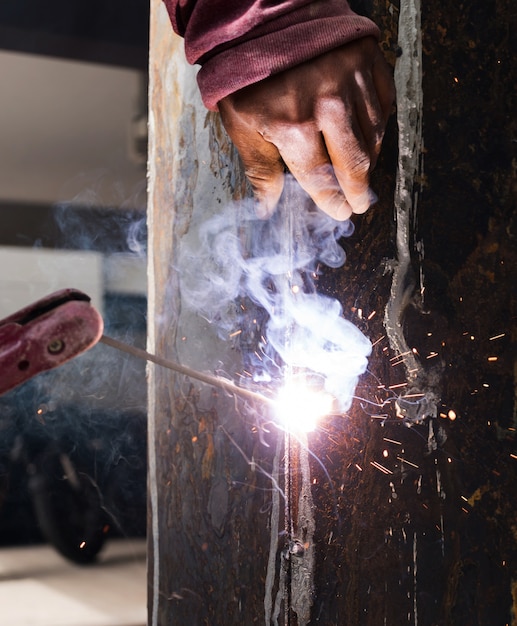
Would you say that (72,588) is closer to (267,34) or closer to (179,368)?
(179,368)

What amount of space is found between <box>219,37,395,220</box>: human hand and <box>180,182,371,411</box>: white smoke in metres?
0.03

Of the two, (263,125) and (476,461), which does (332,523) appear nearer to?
(476,461)

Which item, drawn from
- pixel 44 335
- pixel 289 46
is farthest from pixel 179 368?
pixel 289 46

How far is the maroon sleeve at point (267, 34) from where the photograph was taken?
84 centimetres

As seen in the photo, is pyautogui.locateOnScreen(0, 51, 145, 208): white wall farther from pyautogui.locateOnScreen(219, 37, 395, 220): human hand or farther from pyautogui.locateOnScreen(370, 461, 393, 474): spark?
pyautogui.locateOnScreen(370, 461, 393, 474): spark

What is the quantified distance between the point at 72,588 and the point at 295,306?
3.02 meters

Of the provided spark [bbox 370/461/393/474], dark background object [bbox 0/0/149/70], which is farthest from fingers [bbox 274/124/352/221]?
dark background object [bbox 0/0/149/70]

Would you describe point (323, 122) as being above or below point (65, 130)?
below

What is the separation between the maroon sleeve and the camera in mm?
839

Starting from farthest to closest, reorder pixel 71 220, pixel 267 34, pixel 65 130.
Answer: pixel 71 220, pixel 65 130, pixel 267 34

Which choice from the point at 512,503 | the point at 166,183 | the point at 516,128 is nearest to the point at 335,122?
the point at 516,128

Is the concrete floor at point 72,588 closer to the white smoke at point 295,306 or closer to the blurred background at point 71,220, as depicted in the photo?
the blurred background at point 71,220

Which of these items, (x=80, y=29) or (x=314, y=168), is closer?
(x=314, y=168)

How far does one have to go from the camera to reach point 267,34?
33.5 inches
